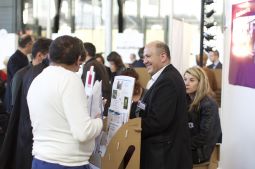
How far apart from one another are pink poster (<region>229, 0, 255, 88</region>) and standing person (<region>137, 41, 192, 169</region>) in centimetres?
131

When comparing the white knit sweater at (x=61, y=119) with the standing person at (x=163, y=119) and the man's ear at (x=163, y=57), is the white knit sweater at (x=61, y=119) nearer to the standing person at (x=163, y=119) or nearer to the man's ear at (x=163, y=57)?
the standing person at (x=163, y=119)

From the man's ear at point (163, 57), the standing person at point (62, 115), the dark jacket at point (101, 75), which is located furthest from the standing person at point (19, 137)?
the dark jacket at point (101, 75)

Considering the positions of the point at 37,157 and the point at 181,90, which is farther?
the point at 181,90

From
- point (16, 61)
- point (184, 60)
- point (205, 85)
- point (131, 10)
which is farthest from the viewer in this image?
point (131, 10)

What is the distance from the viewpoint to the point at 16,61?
177 inches

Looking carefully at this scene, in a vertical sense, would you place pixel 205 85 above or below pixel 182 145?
above

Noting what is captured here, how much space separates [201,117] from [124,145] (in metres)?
0.82

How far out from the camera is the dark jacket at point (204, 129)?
2926 mm

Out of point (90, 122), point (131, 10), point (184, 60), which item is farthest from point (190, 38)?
point (90, 122)

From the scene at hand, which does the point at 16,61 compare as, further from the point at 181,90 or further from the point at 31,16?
the point at 31,16

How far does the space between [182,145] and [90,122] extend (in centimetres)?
69

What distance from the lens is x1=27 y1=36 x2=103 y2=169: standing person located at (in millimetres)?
1945

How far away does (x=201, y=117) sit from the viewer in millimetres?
2988

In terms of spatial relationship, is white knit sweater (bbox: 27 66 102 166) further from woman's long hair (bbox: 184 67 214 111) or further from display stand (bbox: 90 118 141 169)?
woman's long hair (bbox: 184 67 214 111)
